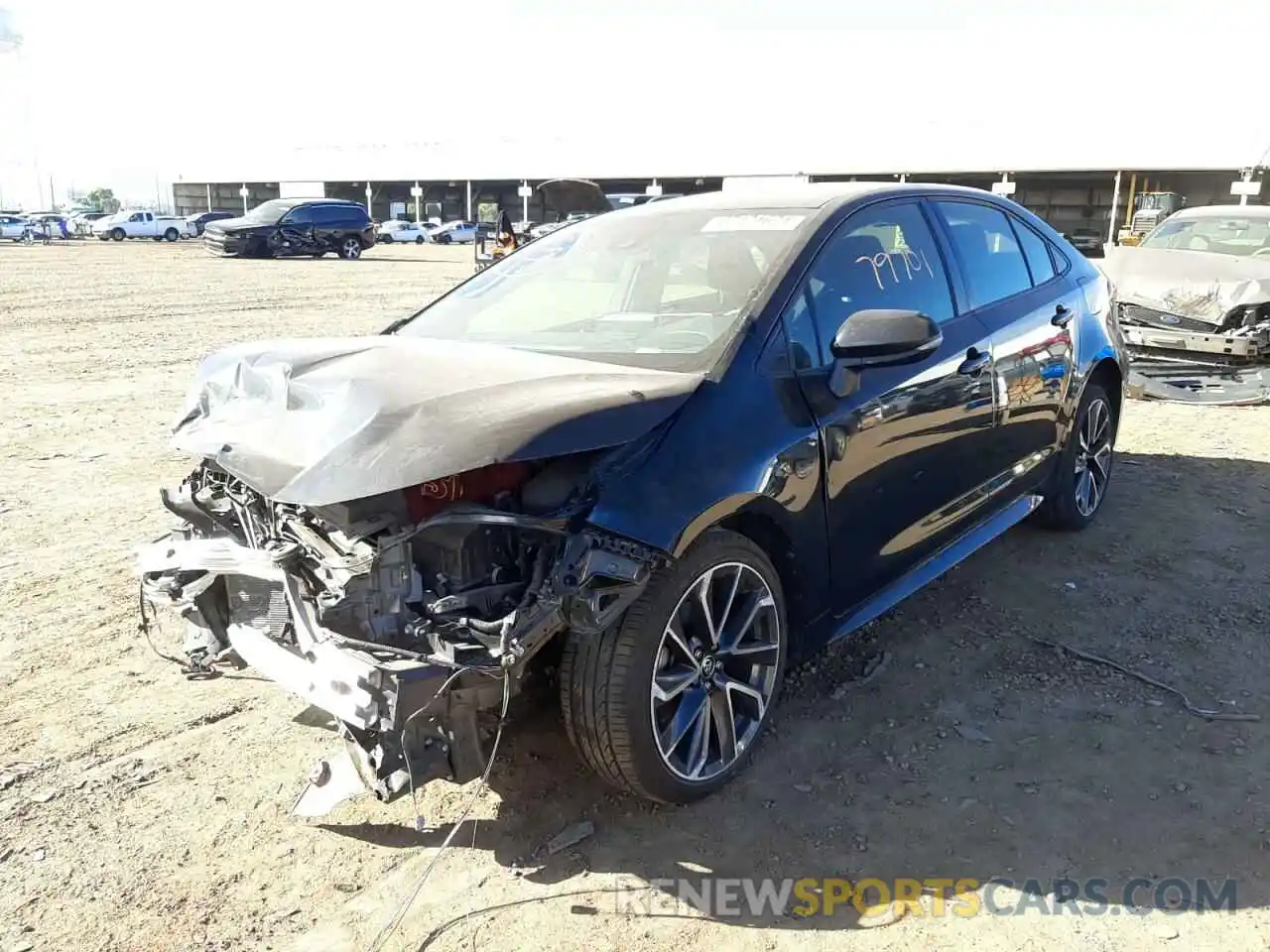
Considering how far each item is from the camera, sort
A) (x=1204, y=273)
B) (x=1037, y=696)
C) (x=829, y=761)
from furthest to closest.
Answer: (x=1204, y=273)
(x=1037, y=696)
(x=829, y=761)

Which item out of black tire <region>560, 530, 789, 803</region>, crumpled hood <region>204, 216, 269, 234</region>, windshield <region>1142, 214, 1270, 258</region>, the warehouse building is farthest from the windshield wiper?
crumpled hood <region>204, 216, 269, 234</region>

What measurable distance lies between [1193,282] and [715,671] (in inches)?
337

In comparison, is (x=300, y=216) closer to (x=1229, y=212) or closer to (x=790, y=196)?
(x=1229, y=212)

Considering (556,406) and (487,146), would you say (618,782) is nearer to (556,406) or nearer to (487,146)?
(556,406)

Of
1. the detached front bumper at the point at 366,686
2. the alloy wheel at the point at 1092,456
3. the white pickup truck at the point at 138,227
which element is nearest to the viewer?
the detached front bumper at the point at 366,686

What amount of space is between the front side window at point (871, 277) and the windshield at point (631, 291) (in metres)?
0.16

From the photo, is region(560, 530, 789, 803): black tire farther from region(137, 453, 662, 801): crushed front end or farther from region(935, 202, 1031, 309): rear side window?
region(935, 202, 1031, 309): rear side window

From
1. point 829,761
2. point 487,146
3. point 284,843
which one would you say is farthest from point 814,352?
point 487,146

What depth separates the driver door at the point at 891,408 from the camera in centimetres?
321

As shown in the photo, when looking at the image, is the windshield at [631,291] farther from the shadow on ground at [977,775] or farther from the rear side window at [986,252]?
the shadow on ground at [977,775]

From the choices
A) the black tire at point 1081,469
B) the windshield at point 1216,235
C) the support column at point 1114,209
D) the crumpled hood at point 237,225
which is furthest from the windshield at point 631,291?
the support column at point 1114,209

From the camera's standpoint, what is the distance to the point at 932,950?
7.87ft

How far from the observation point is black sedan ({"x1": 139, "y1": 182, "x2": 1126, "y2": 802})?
2.46 meters

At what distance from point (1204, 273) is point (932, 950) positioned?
9.00 m
